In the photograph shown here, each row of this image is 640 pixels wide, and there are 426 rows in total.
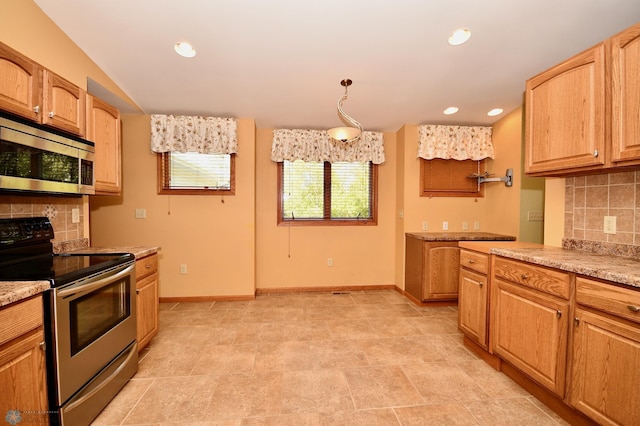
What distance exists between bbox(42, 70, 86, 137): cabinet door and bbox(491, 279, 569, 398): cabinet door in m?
3.31

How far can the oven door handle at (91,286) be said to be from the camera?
1.31 meters

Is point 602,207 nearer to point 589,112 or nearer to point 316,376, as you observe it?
point 589,112

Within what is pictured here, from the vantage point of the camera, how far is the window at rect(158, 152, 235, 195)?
3.43 m

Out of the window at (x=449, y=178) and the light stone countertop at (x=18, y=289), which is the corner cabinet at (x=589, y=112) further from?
the light stone countertop at (x=18, y=289)

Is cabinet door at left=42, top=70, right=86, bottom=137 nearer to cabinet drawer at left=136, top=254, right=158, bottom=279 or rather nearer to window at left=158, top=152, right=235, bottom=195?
cabinet drawer at left=136, top=254, right=158, bottom=279

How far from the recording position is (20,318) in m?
1.12

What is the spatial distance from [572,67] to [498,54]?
843mm

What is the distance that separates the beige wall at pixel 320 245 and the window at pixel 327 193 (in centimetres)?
10

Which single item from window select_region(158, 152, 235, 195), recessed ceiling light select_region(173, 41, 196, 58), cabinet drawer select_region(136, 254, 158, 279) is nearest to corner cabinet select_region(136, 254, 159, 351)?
cabinet drawer select_region(136, 254, 158, 279)

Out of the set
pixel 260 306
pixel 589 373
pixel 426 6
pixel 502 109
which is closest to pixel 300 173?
pixel 260 306

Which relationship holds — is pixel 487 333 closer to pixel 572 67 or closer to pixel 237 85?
pixel 572 67

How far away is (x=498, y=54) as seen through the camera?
7.66 feet

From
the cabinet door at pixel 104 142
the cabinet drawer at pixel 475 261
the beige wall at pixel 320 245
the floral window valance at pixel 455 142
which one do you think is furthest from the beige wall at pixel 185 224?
the cabinet drawer at pixel 475 261

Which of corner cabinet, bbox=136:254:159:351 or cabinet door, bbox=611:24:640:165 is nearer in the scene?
cabinet door, bbox=611:24:640:165
